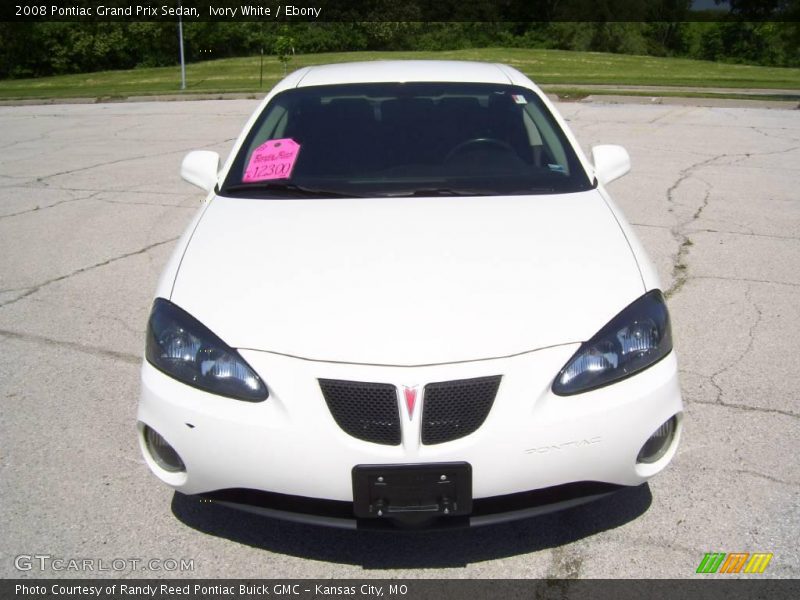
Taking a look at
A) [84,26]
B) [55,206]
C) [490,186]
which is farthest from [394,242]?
[84,26]

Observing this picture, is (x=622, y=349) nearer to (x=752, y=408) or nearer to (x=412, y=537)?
(x=412, y=537)

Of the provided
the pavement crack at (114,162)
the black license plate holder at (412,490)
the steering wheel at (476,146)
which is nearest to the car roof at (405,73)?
the steering wheel at (476,146)

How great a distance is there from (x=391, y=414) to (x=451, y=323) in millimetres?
345

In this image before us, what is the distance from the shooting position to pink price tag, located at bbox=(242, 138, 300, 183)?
3.54 m

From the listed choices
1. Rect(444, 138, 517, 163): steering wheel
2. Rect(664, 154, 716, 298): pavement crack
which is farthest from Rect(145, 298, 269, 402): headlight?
Rect(664, 154, 716, 298): pavement crack

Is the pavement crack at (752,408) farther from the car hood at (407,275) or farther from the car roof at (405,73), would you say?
the car roof at (405,73)

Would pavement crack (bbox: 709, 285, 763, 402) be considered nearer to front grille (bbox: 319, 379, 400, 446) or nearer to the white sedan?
the white sedan

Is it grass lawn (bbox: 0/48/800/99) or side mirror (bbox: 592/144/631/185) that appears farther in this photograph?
grass lawn (bbox: 0/48/800/99)

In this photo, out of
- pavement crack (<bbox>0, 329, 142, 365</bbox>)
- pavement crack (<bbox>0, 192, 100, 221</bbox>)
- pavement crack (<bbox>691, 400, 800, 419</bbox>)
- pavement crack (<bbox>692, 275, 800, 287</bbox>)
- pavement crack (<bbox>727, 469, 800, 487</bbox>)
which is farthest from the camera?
pavement crack (<bbox>0, 192, 100, 221</bbox>)

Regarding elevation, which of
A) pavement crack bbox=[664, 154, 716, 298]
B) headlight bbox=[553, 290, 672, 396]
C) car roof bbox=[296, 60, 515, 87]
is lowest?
pavement crack bbox=[664, 154, 716, 298]

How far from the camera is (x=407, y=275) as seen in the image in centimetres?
268

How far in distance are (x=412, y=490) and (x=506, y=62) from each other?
32.5 m
